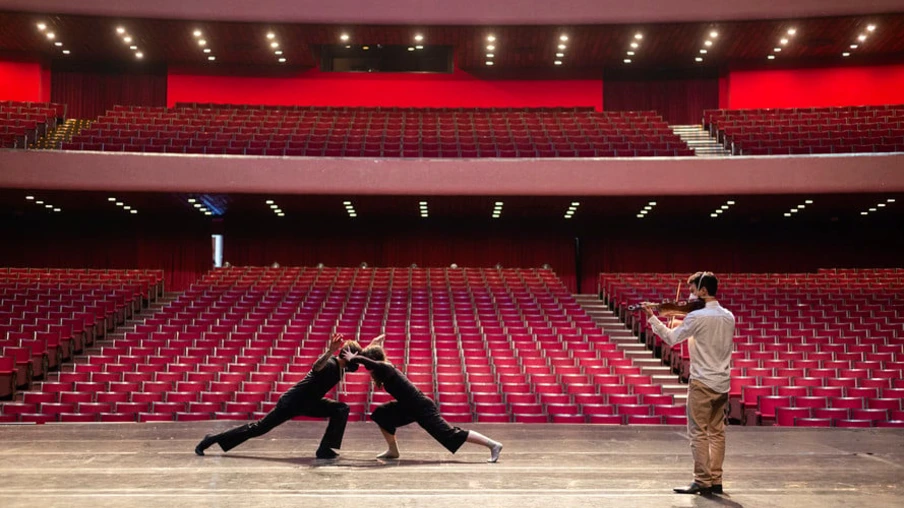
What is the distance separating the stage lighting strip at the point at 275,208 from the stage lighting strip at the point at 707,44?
24.7 feet

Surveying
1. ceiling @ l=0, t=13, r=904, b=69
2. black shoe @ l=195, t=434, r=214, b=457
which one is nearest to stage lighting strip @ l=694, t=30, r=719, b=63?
ceiling @ l=0, t=13, r=904, b=69

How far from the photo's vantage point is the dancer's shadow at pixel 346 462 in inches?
172

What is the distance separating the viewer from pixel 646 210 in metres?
14.2

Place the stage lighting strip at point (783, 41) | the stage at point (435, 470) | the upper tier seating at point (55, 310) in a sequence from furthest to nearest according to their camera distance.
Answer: the stage lighting strip at point (783, 41) → the upper tier seating at point (55, 310) → the stage at point (435, 470)

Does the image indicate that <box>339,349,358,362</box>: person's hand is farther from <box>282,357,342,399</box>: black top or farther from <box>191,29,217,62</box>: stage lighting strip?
<box>191,29,217,62</box>: stage lighting strip

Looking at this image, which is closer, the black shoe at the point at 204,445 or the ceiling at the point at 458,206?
the black shoe at the point at 204,445

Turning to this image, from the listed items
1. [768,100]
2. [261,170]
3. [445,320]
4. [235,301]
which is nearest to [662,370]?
[445,320]

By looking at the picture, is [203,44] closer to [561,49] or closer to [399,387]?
[561,49]

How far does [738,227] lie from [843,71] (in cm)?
359

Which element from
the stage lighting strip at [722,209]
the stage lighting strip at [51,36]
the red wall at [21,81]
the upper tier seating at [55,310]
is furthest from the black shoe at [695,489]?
the red wall at [21,81]

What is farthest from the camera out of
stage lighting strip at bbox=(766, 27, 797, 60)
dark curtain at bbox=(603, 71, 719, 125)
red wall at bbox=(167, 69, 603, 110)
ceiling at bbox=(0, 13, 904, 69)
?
dark curtain at bbox=(603, 71, 719, 125)

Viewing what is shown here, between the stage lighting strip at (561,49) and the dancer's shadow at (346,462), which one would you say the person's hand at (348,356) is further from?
the stage lighting strip at (561,49)

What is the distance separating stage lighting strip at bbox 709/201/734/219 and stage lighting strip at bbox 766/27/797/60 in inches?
121

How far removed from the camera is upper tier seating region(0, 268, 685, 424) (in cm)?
780
